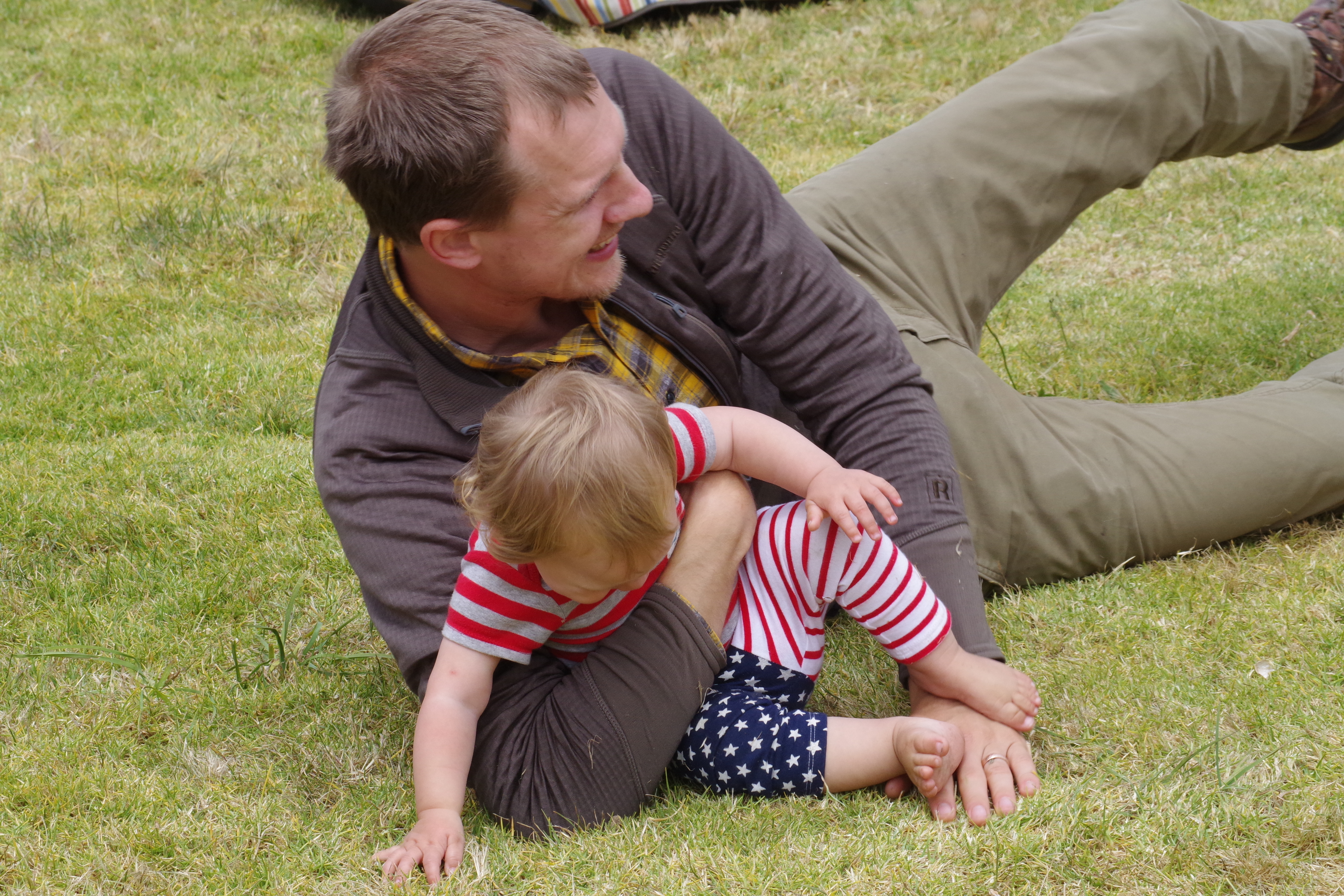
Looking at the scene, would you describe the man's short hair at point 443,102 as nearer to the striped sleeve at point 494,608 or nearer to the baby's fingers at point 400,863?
the striped sleeve at point 494,608

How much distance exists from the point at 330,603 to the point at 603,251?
1.31 meters

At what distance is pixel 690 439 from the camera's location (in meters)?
2.25

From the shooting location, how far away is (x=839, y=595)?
2.31 meters

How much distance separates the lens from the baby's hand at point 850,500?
2125mm

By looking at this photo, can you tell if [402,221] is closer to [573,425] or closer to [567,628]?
[573,425]

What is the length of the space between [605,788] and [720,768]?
22 cm

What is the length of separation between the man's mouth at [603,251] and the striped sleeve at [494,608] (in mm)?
566

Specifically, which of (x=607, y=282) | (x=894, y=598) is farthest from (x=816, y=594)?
(x=607, y=282)

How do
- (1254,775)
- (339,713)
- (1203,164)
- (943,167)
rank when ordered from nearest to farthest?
(1254,775) → (339,713) → (943,167) → (1203,164)

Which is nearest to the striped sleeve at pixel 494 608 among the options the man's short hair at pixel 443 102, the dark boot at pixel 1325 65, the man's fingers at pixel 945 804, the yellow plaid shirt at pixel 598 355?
the yellow plaid shirt at pixel 598 355

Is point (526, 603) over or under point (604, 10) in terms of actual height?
over

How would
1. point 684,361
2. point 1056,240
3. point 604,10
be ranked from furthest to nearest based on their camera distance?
point 604,10 → point 1056,240 → point 684,361

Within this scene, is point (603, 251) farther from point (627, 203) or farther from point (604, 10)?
point (604, 10)

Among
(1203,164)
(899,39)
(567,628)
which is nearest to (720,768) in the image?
(567,628)
